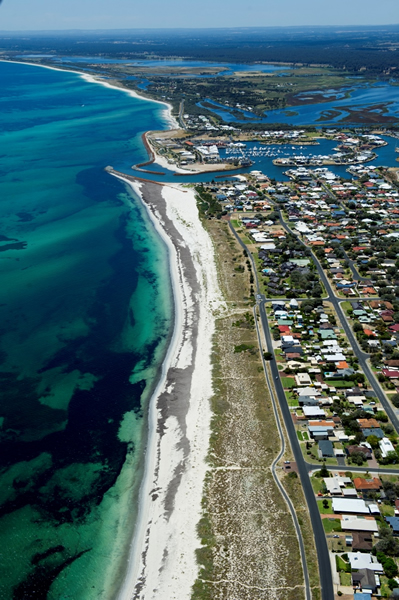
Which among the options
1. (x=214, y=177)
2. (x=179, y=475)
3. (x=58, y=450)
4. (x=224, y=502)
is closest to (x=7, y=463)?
(x=58, y=450)

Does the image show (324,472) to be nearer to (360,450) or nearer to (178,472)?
(360,450)

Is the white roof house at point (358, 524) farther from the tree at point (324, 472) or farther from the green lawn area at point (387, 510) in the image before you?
the tree at point (324, 472)

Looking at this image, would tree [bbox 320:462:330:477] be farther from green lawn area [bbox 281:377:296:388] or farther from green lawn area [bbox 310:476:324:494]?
green lawn area [bbox 281:377:296:388]

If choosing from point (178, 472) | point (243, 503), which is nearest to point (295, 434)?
point (243, 503)

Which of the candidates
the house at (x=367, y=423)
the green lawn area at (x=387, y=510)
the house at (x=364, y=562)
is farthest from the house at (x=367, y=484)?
the house at (x=367, y=423)

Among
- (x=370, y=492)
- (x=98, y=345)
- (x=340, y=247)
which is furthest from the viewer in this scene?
(x=340, y=247)

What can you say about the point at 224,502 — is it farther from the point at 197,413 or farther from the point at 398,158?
the point at 398,158
